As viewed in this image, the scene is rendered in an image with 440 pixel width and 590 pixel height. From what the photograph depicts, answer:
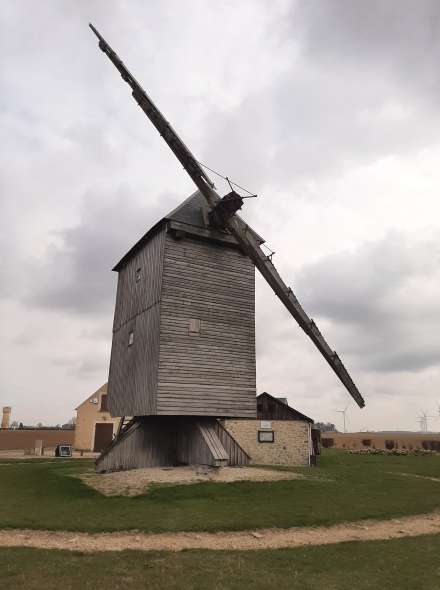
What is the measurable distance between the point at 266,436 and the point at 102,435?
17.7 m

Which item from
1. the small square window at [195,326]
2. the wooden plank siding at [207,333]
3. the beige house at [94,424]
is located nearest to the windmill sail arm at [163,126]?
the wooden plank siding at [207,333]

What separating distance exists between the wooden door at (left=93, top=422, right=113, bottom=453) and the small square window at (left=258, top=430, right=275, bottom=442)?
657 inches

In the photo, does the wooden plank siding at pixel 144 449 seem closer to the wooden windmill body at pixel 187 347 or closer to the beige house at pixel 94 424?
the wooden windmill body at pixel 187 347

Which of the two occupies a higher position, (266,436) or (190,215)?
(190,215)

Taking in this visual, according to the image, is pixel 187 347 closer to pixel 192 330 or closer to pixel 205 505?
pixel 192 330

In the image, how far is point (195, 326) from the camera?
70.6 ft

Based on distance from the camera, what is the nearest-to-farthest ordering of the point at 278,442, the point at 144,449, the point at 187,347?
the point at 187,347 < the point at 144,449 < the point at 278,442

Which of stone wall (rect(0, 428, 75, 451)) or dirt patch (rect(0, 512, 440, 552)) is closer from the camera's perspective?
dirt patch (rect(0, 512, 440, 552))

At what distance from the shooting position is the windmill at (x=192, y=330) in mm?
20641

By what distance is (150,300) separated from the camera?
2228cm

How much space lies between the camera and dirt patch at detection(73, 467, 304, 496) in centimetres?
1647

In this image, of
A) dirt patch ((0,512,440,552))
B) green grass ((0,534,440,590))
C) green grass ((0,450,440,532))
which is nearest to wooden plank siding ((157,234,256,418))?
green grass ((0,450,440,532))

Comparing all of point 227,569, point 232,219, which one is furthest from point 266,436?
point 227,569

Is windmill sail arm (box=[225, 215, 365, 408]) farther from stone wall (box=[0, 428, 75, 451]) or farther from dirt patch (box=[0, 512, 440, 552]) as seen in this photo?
stone wall (box=[0, 428, 75, 451])
